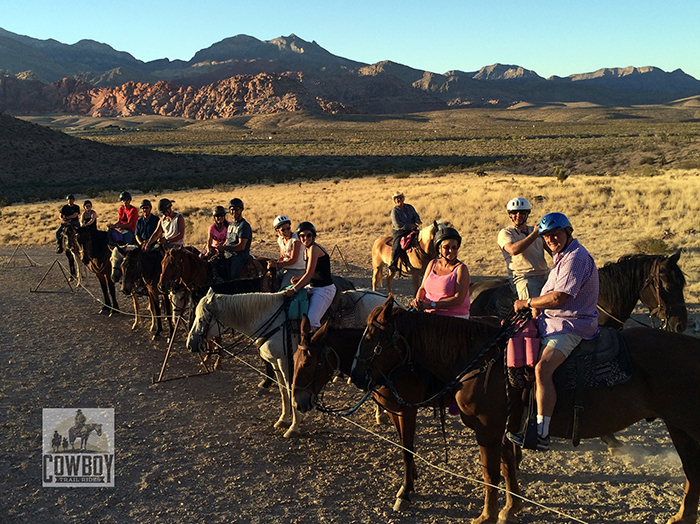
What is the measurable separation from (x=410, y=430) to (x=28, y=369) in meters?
7.12

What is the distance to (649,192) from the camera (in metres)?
22.7

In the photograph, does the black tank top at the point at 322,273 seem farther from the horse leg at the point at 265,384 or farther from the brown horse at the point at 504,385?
the brown horse at the point at 504,385

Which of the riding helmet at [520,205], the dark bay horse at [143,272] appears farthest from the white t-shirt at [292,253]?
the dark bay horse at [143,272]

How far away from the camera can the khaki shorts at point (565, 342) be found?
4.37 meters

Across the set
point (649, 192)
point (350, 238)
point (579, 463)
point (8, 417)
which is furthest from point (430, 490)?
point (649, 192)

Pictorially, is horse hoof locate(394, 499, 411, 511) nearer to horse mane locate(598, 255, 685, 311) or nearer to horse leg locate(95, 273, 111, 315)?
horse mane locate(598, 255, 685, 311)

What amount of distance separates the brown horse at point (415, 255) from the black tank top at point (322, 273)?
383 centimetres

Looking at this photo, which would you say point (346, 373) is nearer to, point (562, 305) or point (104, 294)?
point (562, 305)

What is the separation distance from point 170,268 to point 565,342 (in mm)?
6745

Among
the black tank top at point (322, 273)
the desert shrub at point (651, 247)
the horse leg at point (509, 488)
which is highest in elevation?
the black tank top at point (322, 273)

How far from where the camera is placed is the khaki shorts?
4367mm

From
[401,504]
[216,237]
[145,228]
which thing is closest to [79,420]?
→ [216,237]

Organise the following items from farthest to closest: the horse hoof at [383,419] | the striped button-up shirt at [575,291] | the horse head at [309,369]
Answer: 1. the horse hoof at [383,419]
2. the horse head at [309,369]
3. the striped button-up shirt at [575,291]

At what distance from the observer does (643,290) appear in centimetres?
721
